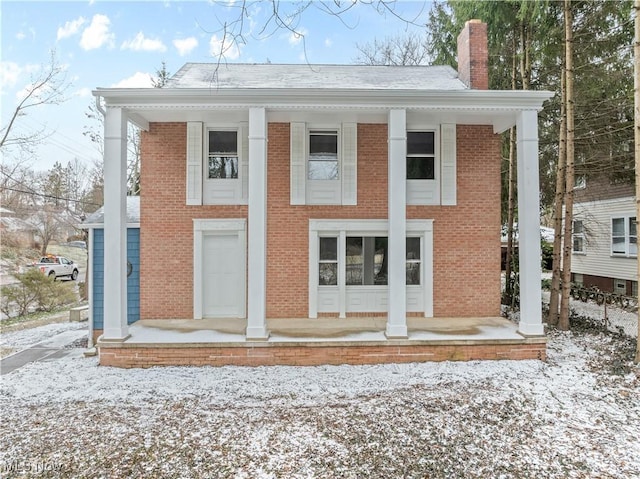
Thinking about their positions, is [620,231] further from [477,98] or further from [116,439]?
[116,439]

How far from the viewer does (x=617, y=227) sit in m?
13.1

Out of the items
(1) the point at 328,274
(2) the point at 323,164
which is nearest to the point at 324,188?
(2) the point at 323,164

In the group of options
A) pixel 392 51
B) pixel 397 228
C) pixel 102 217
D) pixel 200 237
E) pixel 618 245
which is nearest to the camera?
pixel 397 228

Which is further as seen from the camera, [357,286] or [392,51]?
[392,51]

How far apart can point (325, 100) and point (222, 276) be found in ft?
14.3

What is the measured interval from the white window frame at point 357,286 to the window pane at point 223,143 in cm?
240

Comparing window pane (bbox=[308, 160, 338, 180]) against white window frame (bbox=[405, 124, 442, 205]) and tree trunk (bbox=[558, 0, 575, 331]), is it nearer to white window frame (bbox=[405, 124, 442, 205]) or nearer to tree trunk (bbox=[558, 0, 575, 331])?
white window frame (bbox=[405, 124, 442, 205])

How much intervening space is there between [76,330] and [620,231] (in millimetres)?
17918

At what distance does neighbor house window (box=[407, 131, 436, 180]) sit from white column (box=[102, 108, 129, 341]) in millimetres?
5822

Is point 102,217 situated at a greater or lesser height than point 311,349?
greater

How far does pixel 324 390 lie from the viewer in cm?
524

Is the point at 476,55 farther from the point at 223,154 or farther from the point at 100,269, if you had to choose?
the point at 100,269

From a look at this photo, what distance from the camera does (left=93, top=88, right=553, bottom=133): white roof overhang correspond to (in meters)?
6.32

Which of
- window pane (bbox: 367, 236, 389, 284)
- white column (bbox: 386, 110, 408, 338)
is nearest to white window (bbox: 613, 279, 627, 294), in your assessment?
window pane (bbox: 367, 236, 389, 284)
